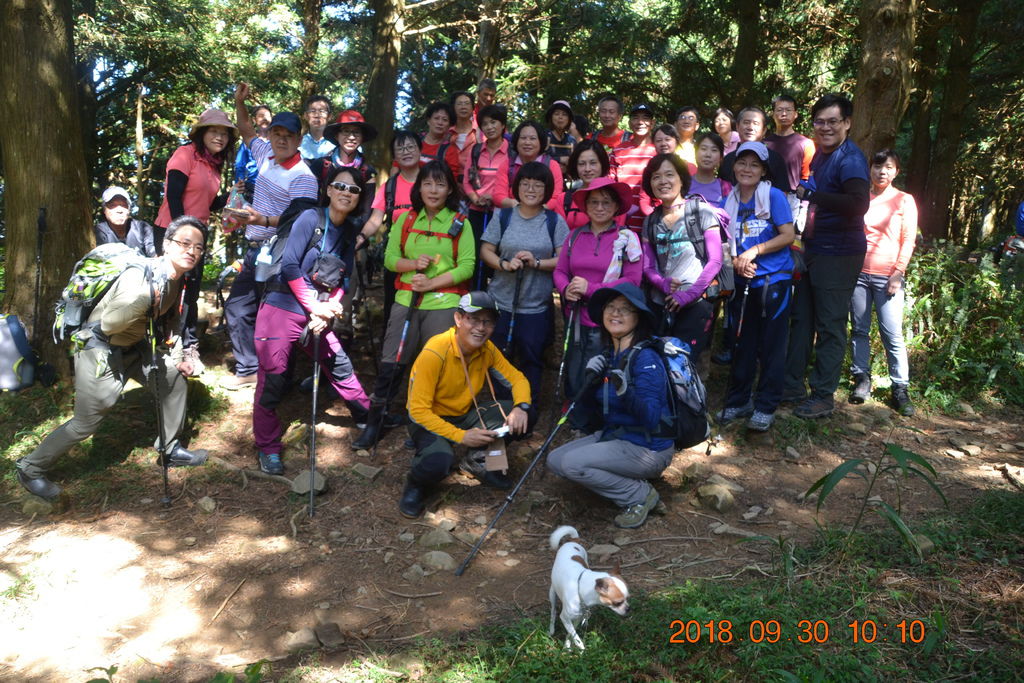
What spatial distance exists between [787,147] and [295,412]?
536 centimetres

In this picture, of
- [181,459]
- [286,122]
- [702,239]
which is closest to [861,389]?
[702,239]

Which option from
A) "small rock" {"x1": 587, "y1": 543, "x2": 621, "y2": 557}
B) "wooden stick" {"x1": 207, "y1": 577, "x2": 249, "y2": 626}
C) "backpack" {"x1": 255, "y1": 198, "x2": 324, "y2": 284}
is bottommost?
"wooden stick" {"x1": 207, "y1": 577, "x2": 249, "y2": 626}

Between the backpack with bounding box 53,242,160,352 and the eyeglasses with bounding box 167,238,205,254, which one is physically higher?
the eyeglasses with bounding box 167,238,205,254

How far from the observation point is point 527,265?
604cm

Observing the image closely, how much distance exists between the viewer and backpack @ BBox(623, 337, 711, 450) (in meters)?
4.80

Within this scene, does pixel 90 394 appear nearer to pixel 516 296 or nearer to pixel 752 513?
pixel 516 296

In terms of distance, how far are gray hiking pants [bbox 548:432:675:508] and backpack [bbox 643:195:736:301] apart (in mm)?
1529

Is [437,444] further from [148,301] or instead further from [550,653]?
[148,301]

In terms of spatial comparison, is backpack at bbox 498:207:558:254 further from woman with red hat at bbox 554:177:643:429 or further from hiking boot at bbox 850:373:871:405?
hiking boot at bbox 850:373:871:405

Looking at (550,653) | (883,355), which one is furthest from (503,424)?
(883,355)

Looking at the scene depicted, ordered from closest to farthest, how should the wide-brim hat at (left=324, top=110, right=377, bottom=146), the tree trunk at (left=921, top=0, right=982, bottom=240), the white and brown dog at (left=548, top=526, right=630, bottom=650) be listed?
the white and brown dog at (left=548, top=526, right=630, bottom=650), the wide-brim hat at (left=324, top=110, right=377, bottom=146), the tree trunk at (left=921, top=0, right=982, bottom=240)

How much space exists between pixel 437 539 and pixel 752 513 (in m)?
A: 2.21

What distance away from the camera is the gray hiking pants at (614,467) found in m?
4.94

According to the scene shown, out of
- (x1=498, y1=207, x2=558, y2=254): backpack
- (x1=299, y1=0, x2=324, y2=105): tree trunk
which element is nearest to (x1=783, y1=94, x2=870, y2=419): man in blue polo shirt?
(x1=498, y1=207, x2=558, y2=254): backpack
